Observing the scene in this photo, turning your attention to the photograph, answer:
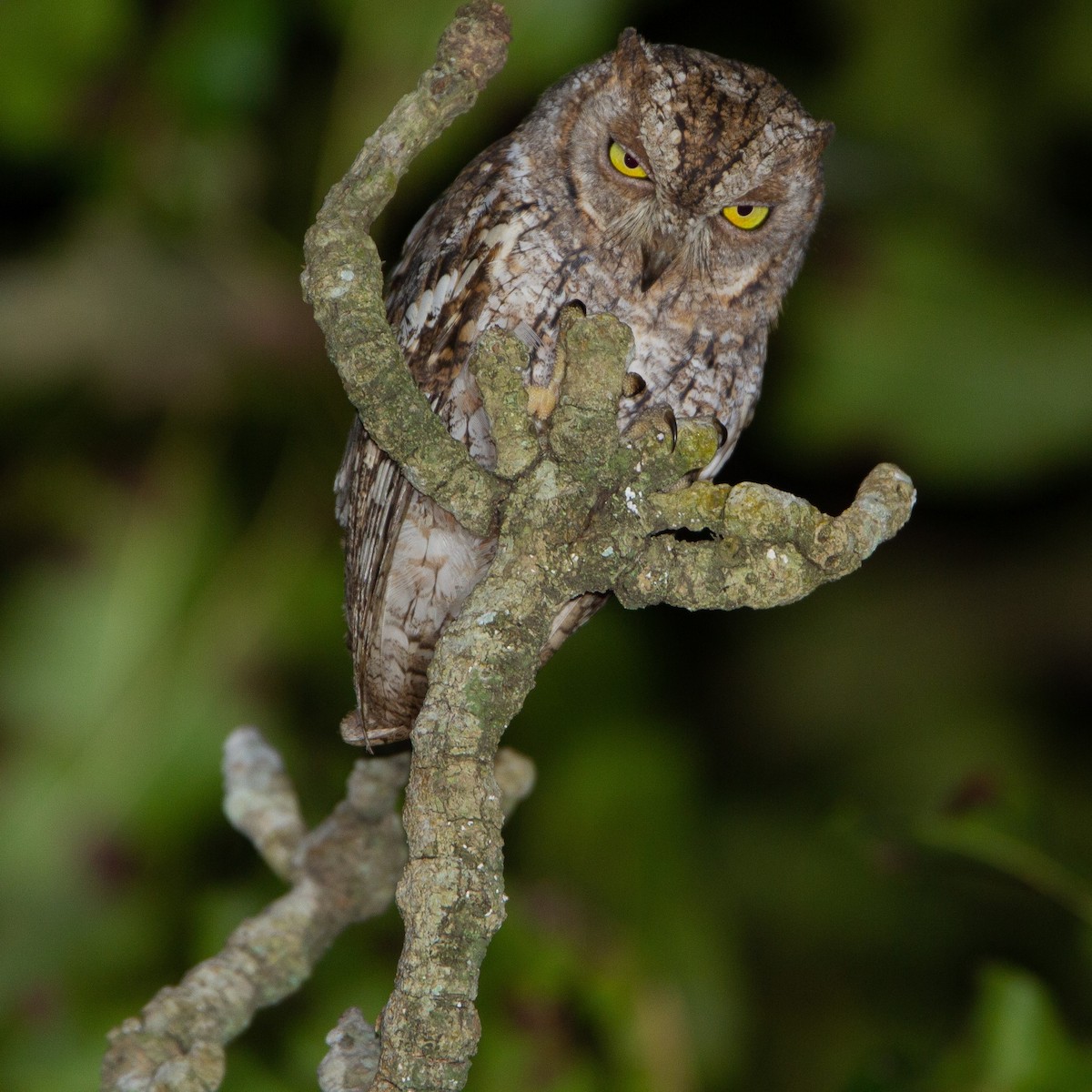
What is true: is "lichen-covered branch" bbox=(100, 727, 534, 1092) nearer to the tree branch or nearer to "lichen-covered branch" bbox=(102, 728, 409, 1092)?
"lichen-covered branch" bbox=(102, 728, 409, 1092)

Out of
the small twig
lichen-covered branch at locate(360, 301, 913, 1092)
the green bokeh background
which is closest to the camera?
lichen-covered branch at locate(360, 301, 913, 1092)

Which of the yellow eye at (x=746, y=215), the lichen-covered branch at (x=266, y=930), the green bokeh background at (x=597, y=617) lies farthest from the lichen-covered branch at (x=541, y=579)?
the green bokeh background at (x=597, y=617)

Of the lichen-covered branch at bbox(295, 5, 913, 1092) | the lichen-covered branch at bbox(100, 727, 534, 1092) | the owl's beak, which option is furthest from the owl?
the lichen-covered branch at bbox(295, 5, 913, 1092)

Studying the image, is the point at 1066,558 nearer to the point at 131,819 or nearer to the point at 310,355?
the point at 310,355

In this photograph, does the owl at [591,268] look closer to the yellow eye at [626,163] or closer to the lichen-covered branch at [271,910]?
the yellow eye at [626,163]

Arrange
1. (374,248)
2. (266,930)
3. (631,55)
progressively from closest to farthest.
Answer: (374,248)
(266,930)
(631,55)

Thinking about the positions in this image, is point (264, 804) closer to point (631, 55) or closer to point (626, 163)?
point (626, 163)

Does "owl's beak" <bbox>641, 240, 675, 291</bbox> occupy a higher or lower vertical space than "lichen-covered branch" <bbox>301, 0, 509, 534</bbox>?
higher

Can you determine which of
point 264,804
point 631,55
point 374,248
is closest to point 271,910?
point 264,804

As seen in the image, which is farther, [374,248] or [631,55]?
[631,55]
